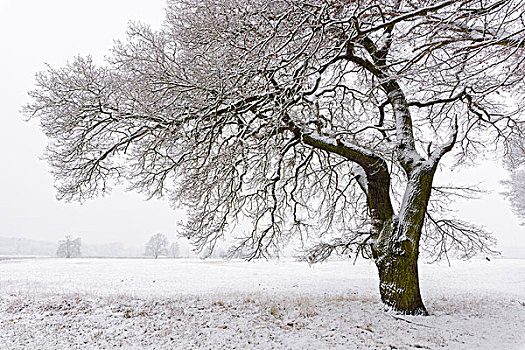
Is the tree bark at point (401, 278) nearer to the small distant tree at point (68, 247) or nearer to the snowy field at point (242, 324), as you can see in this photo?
the snowy field at point (242, 324)

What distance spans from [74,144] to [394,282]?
27.7 ft

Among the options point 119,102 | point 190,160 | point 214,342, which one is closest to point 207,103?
point 190,160

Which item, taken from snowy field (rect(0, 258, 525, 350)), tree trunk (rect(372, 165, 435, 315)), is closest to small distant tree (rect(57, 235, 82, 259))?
snowy field (rect(0, 258, 525, 350))

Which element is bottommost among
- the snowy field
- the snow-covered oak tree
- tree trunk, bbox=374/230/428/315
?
the snowy field

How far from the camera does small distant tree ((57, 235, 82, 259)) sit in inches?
2178

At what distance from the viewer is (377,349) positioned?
555cm

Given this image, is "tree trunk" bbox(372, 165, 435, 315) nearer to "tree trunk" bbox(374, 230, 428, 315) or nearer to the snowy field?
Answer: "tree trunk" bbox(374, 230, 428, 315)

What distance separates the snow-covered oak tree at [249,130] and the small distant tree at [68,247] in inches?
2168

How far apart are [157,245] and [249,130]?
58721 mm

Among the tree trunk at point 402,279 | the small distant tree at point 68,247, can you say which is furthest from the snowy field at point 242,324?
the small distant tree at point 68,247

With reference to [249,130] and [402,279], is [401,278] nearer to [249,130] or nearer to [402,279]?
[402,279]

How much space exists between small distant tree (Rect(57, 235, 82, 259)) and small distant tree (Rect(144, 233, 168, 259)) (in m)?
12.1

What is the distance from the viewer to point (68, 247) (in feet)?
180

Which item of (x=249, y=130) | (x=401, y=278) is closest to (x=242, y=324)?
(x=401, y=278)
